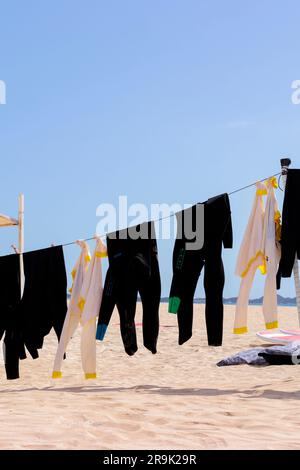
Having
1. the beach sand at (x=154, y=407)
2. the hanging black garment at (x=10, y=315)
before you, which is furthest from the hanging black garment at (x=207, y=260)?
the hanging black garment at (x=10, y=315)

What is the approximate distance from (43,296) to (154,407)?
2801 millimetres

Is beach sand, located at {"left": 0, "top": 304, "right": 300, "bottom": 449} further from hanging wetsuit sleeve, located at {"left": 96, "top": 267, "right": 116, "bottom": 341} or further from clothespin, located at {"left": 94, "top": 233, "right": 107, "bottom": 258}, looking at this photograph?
clothespin, located at {"left": 94, "top": 233, "right": 107, "bottom": 258}

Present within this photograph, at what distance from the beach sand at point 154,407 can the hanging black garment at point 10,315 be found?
1.33 ft

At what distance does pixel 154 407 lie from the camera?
19.5 feet

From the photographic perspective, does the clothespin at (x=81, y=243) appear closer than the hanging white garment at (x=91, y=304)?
No

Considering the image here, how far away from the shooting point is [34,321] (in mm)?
8141

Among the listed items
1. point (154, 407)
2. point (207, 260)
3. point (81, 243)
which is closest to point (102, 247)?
point (81, 243)

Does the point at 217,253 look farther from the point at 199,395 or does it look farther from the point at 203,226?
the point at 199,395

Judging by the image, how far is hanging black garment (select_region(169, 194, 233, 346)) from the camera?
6.98 meters

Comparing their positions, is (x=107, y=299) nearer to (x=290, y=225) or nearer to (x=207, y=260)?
(x=207, y=260)

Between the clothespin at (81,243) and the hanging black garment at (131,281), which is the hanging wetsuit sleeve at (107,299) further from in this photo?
the clothespin at (81,243)

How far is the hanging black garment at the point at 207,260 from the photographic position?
698 cm

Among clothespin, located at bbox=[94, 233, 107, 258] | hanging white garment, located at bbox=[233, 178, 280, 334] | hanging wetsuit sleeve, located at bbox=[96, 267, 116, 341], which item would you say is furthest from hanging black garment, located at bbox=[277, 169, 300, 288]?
clothespin, located at bbox=[94, 233, 107, 258]
